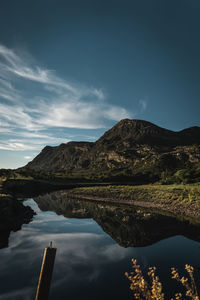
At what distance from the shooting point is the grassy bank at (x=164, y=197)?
36.5 m

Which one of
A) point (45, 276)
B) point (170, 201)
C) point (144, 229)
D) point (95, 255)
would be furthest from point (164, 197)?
point (45, 276)

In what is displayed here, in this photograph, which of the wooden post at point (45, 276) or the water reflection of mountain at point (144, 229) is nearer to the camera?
the wooden post at point (45, 276)

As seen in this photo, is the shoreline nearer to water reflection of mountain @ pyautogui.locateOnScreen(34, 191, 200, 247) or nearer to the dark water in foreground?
water reflection of mountain @ pyautogui.locateOnScreen(34, 191, 200, 247)

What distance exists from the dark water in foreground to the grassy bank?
742 centimetres

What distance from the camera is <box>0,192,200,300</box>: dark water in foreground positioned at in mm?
12625

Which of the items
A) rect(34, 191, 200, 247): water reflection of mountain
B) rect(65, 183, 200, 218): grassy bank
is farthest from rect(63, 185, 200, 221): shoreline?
rect(34, 191, 200, 247): water reflection of mountain

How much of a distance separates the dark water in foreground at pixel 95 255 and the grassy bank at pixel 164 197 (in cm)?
742

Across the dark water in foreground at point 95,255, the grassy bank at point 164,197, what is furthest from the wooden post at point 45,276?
the grassy bank at point 164,197

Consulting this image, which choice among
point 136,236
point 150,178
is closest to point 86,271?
point 136,236

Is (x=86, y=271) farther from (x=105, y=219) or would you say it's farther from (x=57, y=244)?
(x=105, y=219)

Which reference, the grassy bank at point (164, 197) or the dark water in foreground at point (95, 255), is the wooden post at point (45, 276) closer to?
the dark water in foreground at point (95, 255)

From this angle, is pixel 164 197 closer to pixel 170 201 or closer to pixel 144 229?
pixel 170 201

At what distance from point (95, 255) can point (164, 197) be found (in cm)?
3203

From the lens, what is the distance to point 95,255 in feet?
61.8
